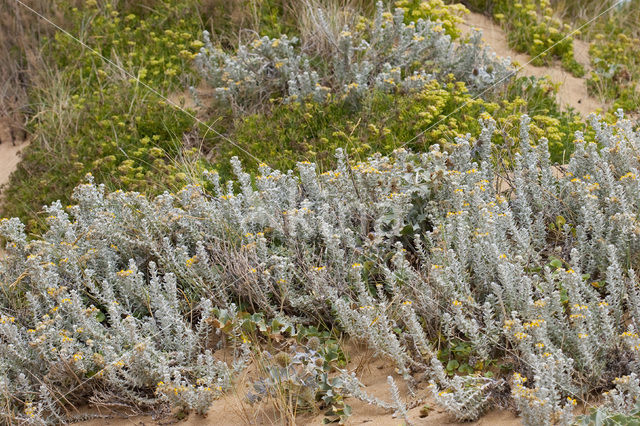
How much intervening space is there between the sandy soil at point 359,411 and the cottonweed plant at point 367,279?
0.10 m

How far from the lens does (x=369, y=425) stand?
3723 mm

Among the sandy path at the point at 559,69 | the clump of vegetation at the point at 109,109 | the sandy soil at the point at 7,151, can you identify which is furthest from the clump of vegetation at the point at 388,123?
the sandy soil at the point at 7,151

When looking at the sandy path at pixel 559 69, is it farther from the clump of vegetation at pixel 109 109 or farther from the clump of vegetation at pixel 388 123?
the clump of vegetation at pixel 109 109

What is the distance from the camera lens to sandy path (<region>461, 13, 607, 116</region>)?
7.36 m

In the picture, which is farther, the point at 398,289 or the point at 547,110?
the point at 547,110

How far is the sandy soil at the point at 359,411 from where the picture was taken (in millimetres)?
3669

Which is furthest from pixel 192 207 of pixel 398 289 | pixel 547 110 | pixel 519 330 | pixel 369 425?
pixel 547 110

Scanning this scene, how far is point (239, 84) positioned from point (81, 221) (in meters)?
2.46

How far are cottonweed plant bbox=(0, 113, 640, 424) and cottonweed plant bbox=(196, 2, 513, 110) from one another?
1751mm

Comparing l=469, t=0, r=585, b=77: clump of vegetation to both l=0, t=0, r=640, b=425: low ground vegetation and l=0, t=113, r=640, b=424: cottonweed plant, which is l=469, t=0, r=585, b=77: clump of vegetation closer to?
l=0, t=0, r=640, b=425: low ground vegetation

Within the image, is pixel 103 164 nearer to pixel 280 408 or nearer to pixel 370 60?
pixel 370 60

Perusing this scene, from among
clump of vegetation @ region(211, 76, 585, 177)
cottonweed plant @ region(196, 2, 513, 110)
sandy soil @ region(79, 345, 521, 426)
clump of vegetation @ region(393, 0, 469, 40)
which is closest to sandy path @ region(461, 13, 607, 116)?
clump of vegetation @ region(393, 0, 469, 40)

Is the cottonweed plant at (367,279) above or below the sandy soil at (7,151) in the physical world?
above

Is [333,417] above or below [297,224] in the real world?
below
